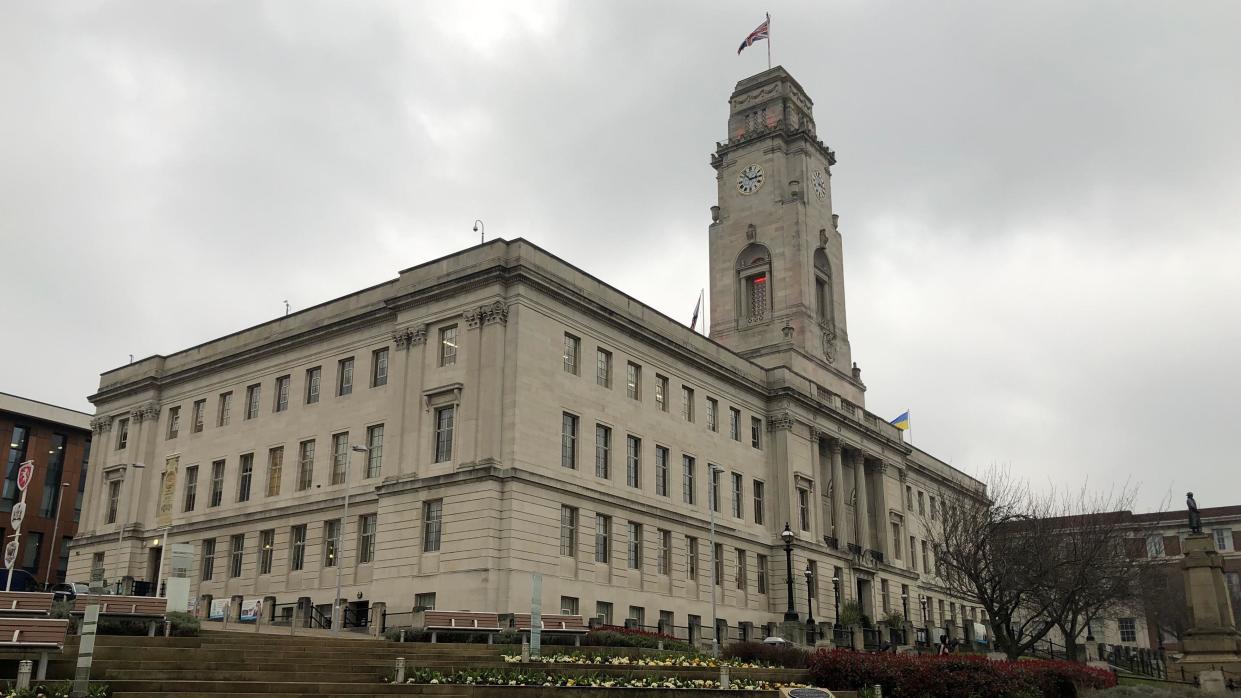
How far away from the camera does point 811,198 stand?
7612cm

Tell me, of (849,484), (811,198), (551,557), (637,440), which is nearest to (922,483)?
(849,484)

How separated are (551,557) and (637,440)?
9.71m

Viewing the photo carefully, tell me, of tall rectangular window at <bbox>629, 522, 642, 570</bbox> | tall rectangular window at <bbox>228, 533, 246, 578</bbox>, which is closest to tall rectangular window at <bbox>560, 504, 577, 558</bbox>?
tall rectangular window at <bbox>629, 522, 642, 570</bbox>

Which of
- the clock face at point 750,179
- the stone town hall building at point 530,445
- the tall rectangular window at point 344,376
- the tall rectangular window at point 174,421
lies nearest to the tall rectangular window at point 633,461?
the stone town hall building at point 530,445

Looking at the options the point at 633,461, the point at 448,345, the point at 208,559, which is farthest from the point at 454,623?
the point at 208,559

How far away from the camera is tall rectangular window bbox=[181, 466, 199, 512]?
59812mm

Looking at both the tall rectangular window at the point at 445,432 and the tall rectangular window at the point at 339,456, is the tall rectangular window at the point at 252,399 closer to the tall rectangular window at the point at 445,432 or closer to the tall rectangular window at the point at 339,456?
the tall rectangular window at the point at 339,456

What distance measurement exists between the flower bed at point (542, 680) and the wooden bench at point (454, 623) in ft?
25.8

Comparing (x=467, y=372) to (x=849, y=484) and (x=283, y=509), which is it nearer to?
(x=283, y=509)

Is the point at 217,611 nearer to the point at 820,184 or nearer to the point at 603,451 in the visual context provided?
the point at 603,451

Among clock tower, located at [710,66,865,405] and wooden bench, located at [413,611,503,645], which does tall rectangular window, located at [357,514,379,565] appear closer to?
wooden bench, located at [413,611,503,645]

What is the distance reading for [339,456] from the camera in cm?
5344

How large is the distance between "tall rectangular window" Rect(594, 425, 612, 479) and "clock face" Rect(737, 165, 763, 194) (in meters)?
31.0

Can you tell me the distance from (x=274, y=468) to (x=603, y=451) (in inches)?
725
